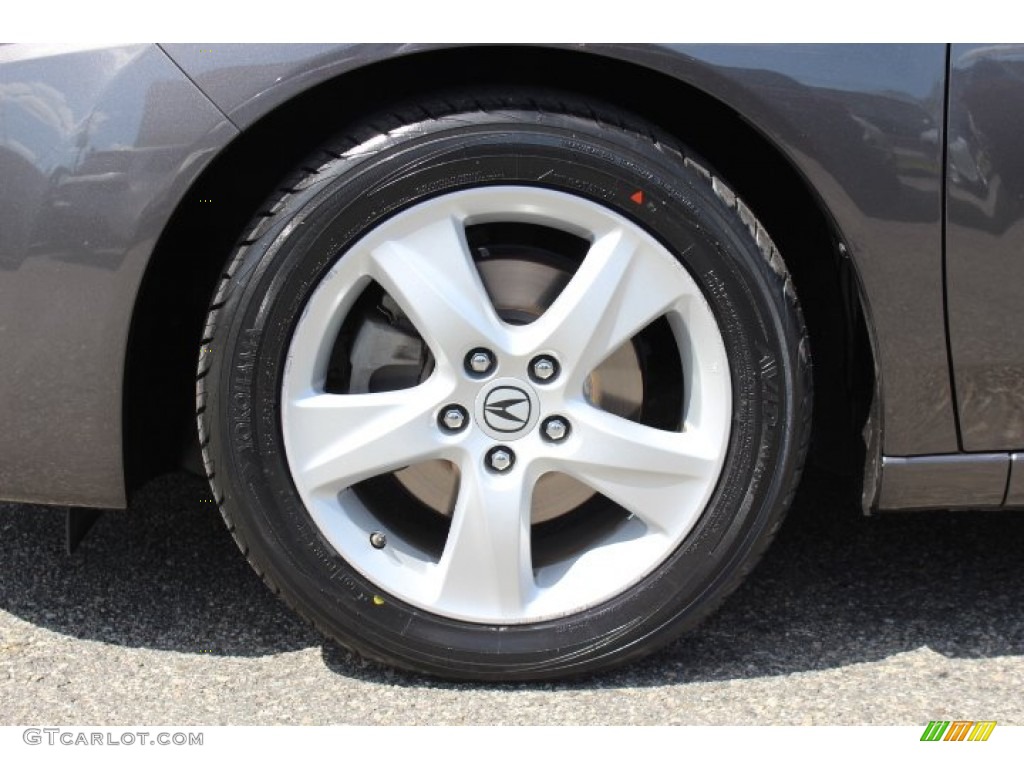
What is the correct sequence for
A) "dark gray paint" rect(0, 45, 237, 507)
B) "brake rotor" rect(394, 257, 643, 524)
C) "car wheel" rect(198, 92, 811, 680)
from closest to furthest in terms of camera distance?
"dark gray paint" rect(0, 45, 237, 507) → "car wheel" rect(198, 92, 811, 680) → "brake rotor" rect(394, 257, 643, 524)

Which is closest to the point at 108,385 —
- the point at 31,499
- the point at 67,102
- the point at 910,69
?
the point at 31,499

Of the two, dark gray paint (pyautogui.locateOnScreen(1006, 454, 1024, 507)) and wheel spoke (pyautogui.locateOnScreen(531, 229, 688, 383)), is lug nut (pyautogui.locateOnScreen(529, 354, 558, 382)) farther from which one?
dark gray paint (pyautogui.locateOnScreen(1006, 454, 1024, 507))

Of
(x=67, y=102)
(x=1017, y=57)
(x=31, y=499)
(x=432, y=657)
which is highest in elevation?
(x=1017, y=57)

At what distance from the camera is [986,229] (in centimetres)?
209

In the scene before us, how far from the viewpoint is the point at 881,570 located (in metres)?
2.76

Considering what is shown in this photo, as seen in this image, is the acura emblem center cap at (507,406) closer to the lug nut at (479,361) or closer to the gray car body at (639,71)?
the lug nut at (479,361)

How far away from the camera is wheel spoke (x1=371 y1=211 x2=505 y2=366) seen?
2174 millimetres

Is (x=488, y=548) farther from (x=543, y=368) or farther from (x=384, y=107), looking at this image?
(x=384, y=107)

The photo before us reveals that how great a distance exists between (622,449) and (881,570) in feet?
2.65

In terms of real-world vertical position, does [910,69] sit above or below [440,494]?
above

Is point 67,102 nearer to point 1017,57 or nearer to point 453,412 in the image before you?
point 453,412

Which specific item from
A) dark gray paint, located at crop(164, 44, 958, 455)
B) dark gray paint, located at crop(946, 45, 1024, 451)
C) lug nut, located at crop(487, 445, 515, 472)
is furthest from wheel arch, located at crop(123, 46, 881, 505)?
lug nut, located at crop(487, 445, 515, 472)

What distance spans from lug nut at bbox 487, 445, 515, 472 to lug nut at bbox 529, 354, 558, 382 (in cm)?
13
